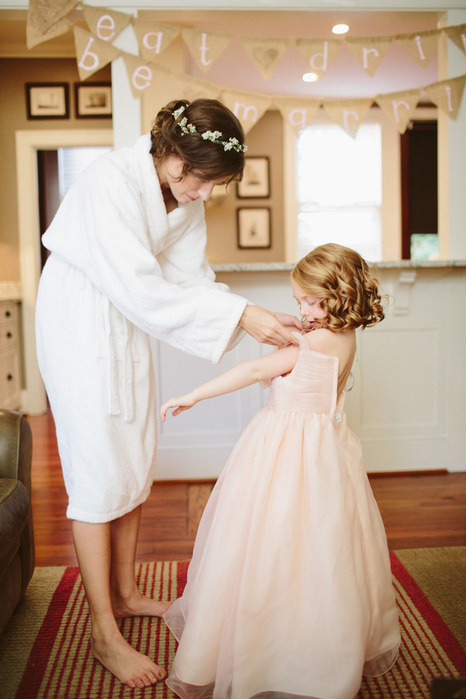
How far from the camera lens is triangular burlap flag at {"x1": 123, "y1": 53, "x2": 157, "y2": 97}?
99.7 inches

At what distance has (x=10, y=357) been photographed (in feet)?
13.7

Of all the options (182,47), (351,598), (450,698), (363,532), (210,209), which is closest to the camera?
(450,698)

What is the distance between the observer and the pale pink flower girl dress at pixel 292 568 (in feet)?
3.74

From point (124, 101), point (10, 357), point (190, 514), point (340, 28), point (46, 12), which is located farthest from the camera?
point (10, 357)

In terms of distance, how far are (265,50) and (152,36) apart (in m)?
0.52

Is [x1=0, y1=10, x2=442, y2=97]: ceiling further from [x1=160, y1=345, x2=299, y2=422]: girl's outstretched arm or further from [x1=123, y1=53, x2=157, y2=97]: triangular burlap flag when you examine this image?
[x1=160, y1=345, x2=299, y2=422]: girl's outstretched arm

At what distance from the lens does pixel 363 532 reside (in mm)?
1252

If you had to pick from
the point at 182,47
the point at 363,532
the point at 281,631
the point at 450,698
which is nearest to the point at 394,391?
the point at 363,532

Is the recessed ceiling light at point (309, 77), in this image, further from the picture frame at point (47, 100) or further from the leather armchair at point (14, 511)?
the leather armchair at point (14, 511)

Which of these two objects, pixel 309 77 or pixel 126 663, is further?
pixel 309 77

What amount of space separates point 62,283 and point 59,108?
3.60 meters

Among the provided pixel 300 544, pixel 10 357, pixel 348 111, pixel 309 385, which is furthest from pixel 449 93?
pixel 10 357

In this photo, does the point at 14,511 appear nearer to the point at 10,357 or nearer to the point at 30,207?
the point at 10,357

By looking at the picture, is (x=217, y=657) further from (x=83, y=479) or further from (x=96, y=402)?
(x=96, y=402)
